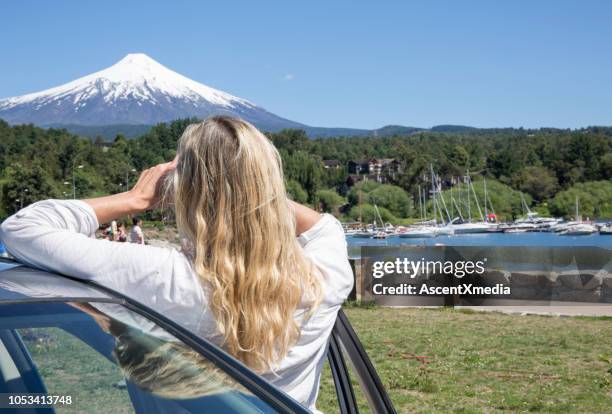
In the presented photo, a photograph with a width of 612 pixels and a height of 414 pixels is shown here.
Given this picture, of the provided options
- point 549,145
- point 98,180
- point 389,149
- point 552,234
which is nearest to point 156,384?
point 98,180

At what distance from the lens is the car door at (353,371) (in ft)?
6.30

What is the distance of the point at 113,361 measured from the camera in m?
1.30

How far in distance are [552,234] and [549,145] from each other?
3147 centimetres

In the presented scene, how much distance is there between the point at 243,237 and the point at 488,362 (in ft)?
24.2

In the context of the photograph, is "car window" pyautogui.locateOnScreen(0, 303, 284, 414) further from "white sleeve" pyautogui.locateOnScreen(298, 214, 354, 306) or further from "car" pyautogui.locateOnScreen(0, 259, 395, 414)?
"white sleeve" pyautogui.locateOnScreen(298, 214, 354, 306)

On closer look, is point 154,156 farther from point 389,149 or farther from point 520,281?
point 520,281

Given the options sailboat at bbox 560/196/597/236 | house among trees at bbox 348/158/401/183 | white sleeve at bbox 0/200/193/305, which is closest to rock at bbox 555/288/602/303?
white sleeve at bbox 0/200/193/305

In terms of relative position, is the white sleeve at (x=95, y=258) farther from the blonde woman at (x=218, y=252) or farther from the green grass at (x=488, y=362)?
the green grass at (x=488, y=362)

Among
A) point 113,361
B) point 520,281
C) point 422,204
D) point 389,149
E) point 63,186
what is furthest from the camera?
point 389,149

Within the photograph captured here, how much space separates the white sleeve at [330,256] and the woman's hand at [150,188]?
34cm

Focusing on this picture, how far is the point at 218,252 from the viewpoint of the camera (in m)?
1.55

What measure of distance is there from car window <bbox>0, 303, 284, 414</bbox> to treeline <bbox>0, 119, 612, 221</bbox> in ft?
249

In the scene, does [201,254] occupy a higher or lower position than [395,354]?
higher

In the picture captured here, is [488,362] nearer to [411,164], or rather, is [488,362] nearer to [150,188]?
[150,188]
